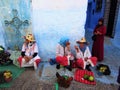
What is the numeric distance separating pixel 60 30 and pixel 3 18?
1717 mm

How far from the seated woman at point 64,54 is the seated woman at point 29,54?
1.89ft

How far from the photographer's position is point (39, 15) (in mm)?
5066

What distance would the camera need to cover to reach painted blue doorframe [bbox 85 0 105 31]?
9.99 m

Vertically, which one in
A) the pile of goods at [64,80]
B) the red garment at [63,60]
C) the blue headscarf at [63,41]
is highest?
the blue headscarf at [63,41]

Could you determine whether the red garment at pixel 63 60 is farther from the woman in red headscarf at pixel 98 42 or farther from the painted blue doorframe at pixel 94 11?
the painted blue doorframe at pixel 94 11

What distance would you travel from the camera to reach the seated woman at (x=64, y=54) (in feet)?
15.9

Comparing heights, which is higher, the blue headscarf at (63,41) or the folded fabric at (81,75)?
Result: the blue headscarf at (63,41)

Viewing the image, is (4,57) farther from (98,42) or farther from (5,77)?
(98,42)

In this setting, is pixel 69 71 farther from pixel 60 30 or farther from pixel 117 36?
pixel 117 36

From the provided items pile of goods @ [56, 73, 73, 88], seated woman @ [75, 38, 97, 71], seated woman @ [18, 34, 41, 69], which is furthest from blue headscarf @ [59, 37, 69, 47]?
pile of goods @ [56, 73, 73, 88]

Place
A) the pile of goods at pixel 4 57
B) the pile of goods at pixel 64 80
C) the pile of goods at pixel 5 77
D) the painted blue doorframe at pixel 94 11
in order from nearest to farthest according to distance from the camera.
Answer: the pile of goods at pixel 64 80 → the pile of goods at pixel 5 77 → the pile of goods at pixel 4 57 → the painted blue doorframe at pixel 94 11

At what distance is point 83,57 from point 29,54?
1.55 metres

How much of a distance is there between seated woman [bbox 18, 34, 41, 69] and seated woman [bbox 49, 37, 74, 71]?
575 millimetres

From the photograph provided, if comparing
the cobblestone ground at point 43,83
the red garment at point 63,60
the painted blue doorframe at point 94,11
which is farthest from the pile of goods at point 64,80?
the painted blue doorframe at point 94,11
